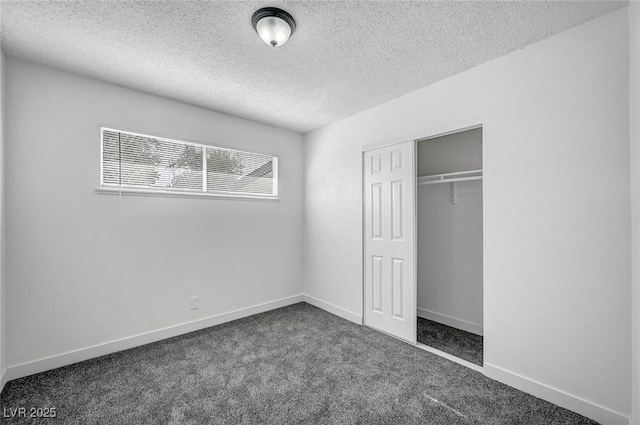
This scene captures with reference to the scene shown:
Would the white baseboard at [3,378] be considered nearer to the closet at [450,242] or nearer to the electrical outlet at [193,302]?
the electrical outlet at [193,302]

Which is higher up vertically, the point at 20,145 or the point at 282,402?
the point at 20,145

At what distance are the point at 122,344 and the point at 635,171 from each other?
4.16 m

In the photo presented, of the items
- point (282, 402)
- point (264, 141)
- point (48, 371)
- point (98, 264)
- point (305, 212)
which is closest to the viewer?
point (282, 402)

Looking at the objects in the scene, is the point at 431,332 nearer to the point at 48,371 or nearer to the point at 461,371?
the point at 461,371

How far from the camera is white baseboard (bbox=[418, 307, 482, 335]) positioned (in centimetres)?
317

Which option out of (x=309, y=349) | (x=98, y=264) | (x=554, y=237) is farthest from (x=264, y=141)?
(x=554, y=237)

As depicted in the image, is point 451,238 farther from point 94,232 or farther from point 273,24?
point 94,232

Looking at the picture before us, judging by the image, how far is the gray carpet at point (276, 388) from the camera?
184 cm

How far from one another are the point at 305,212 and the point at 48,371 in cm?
312

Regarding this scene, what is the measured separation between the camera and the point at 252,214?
3746 mm

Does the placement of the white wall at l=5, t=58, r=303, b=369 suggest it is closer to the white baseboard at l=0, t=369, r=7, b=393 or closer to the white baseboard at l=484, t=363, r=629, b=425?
the white baseboard at l=0, t=369, r=7, b=393

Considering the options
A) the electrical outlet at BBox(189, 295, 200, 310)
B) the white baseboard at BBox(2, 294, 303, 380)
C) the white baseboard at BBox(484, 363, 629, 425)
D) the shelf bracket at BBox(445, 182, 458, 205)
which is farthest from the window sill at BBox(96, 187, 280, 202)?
the white baseboard at BBox(484, 363, 629, 425)

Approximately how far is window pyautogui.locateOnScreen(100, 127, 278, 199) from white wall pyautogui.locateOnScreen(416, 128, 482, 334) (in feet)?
6.89

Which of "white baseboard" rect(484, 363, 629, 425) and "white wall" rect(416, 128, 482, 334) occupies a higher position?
"white wall" rect(416, 128, 482, 334)
